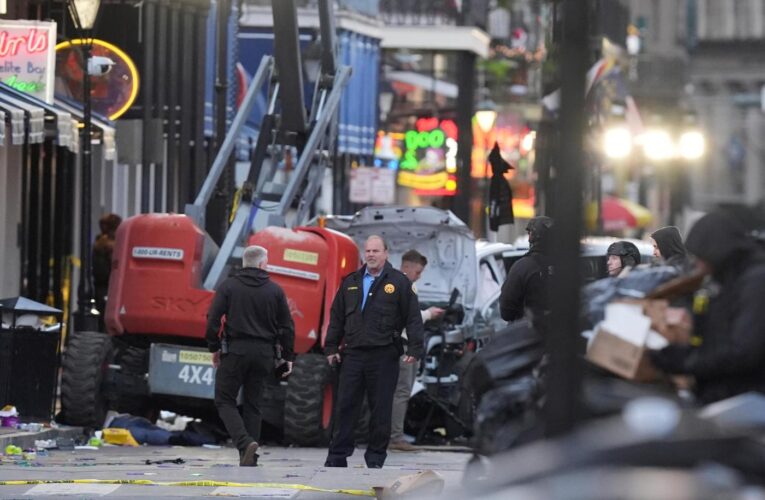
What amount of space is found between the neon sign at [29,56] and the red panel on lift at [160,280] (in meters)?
4.31

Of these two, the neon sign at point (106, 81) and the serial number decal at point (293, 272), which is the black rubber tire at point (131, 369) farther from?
the neon sign at point (106, 81)

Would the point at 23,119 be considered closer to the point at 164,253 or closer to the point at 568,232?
the point at 164,253

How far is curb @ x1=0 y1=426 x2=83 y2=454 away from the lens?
56.0ft

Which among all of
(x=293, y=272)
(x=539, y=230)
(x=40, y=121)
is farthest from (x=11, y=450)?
(x=40, y=121)

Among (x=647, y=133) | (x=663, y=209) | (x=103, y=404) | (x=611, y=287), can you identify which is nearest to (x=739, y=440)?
(x=611, y=287)

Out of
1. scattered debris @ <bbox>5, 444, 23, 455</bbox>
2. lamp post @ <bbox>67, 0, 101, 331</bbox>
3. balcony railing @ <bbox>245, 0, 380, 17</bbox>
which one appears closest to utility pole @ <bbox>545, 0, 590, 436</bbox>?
scattered debris @ <bbox>5, 444, 23, 455</bbox>

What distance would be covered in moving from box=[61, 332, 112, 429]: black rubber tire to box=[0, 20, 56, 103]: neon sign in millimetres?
4590

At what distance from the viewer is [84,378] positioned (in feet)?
61.4

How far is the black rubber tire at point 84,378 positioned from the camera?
18.7 meters

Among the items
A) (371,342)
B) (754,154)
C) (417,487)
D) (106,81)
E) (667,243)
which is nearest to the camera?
(417,487)

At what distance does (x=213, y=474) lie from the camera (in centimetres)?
1504

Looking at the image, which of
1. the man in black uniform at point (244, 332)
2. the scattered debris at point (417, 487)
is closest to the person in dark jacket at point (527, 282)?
the man in black uniform at point (244, 332)

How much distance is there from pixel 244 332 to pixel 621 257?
3.29 meters

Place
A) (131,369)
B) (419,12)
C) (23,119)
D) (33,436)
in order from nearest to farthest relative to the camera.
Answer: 1. (33,436)
2. (131,369)
3. (23,119)
4. (419,12)
